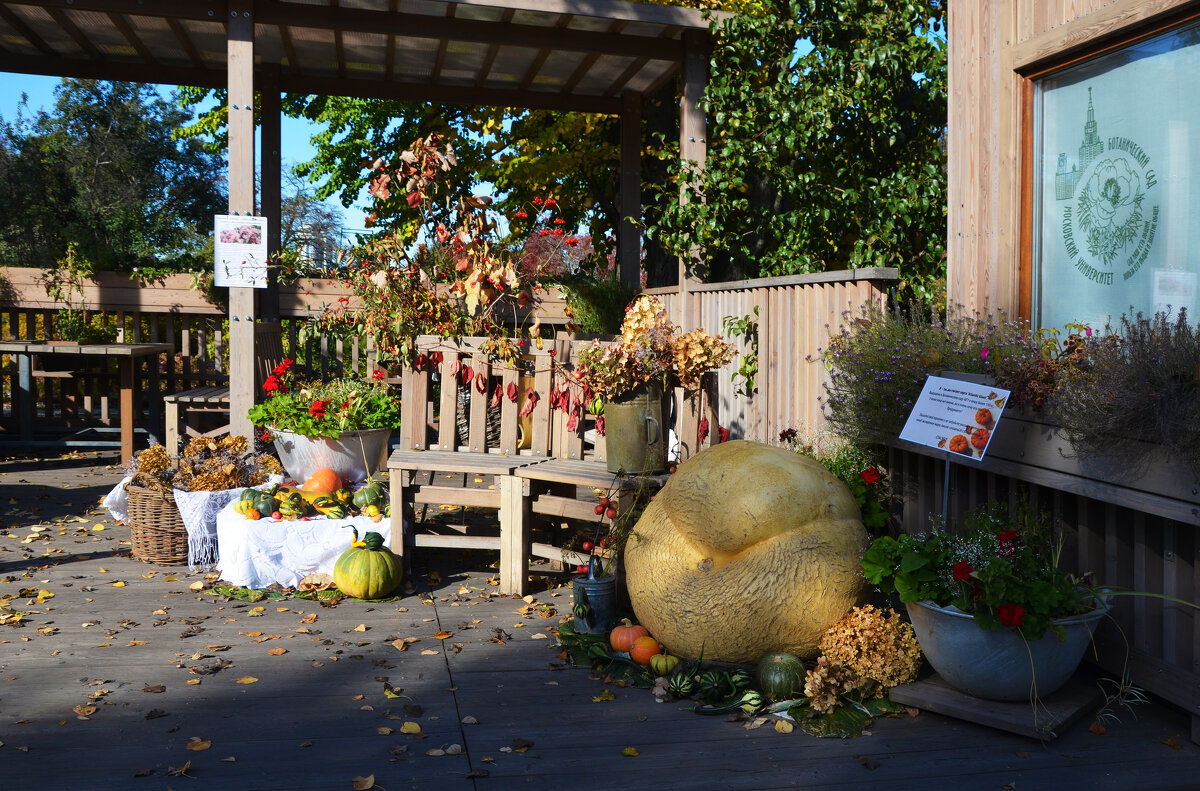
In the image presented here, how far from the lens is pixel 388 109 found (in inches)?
556

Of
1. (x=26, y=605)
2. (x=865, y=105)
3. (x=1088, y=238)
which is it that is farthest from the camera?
(x=865, y=105)

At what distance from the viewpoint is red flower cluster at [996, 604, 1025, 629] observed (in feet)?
11.1

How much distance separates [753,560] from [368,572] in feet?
7.03

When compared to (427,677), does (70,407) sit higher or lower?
higher

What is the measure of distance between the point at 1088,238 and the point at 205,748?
414 cm

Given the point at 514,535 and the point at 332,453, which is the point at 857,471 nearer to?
the point at 514,535

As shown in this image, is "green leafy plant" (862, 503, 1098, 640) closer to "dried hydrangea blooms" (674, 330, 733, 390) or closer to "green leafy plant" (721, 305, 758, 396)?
"dried hydrangea blooms" (674, 330, 733, 390)

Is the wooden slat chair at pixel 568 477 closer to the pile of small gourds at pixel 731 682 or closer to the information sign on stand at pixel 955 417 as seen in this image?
A: the pile of small gourds at pixel 731 682

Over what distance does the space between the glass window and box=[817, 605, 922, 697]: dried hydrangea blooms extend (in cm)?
175

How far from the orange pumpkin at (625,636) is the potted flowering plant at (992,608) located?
1.02 m

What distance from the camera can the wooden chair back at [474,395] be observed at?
554 cm

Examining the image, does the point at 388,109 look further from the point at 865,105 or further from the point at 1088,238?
the point at 1088,238

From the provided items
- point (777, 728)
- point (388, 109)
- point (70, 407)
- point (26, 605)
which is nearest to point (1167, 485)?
point (777, 728)

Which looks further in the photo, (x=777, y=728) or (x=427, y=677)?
(x=427, y=677)
